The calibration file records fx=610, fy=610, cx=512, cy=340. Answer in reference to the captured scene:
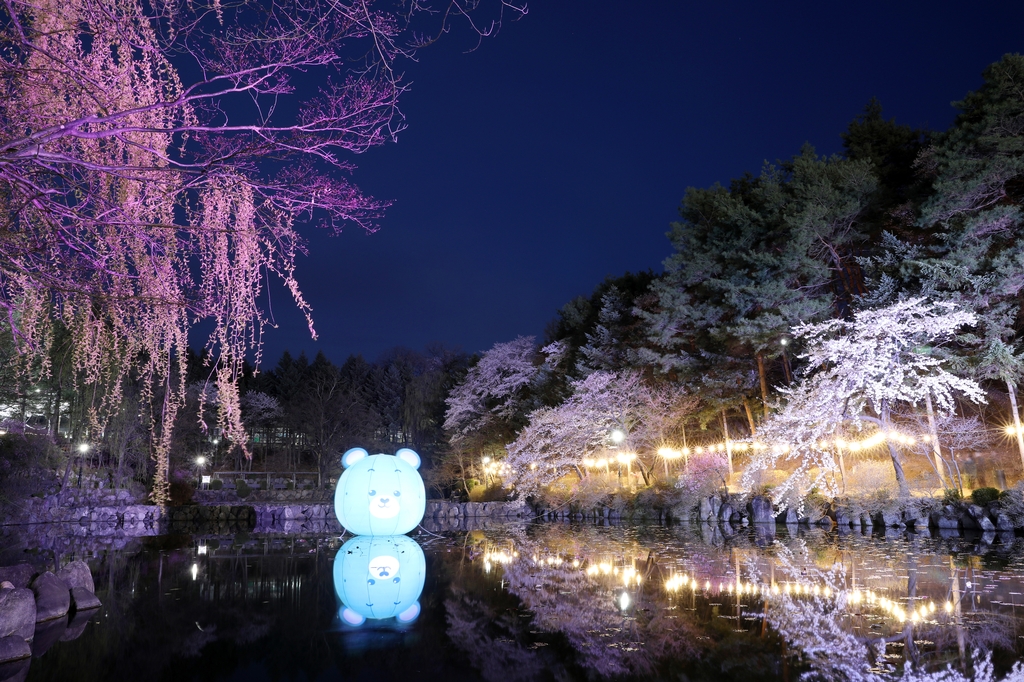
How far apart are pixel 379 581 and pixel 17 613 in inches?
148

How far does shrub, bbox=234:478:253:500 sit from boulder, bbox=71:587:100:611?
25142 mm

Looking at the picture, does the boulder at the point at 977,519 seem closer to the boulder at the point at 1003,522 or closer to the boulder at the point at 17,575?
the boulder at the point at 1003,522

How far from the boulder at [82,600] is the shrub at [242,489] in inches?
Result: 990

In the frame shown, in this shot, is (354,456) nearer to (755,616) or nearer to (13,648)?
(13,648)

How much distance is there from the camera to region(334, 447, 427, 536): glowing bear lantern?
13445 millimetres

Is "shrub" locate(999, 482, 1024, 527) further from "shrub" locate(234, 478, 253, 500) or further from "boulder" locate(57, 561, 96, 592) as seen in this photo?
"shrub" locate(234, 478, 253, 500)

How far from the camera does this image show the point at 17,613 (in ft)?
16.5

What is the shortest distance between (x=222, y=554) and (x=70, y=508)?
15629mm

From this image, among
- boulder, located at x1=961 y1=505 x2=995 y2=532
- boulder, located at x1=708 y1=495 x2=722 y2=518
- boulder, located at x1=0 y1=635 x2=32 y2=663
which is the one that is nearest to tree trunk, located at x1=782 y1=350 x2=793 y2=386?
boulder, located at x1=708 y1=495 x2=722 y2=518

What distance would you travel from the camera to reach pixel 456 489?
1326 inches

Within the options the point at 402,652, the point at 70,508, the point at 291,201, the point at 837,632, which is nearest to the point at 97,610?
the point at 402,652

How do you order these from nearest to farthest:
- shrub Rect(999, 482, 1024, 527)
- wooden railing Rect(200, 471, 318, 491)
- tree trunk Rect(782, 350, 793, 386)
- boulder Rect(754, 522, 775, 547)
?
shrub Rect(999, 482, 1024, 527), boulder Rect(754, 522, 775, 547), tree trunk Rect(782, 350, 793, 386), wooden railing Rect(200, 471, 318, 491)

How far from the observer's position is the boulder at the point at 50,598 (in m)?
5.88

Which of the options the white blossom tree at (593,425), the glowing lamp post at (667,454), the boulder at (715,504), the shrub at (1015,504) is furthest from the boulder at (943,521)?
the glowing lamp post at (667,454)
